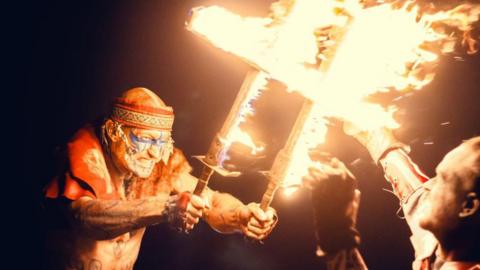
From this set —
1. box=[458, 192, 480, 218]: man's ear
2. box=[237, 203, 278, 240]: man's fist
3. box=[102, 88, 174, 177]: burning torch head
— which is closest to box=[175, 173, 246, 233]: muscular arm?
box=[237, 203, 278, 240]: man's fist

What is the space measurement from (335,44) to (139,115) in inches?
83.1

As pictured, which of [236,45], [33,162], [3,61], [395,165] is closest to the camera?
[236,45]

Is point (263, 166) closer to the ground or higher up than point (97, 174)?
higher up

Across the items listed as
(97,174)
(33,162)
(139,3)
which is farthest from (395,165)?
(33,162)

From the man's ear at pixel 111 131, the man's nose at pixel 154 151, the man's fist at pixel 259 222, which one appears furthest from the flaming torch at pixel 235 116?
the man's ear at pixel 111 131

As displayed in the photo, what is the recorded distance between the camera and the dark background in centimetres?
432

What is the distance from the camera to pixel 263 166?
15.1 feet

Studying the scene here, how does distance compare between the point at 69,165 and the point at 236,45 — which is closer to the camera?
the point at 236,45

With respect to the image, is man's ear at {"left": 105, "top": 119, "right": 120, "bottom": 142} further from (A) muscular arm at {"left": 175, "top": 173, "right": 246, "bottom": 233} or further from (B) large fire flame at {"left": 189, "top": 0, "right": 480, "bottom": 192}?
(B) large fire flame at {"left": 189, "top": 0, "right": 480, "bottom": 192}

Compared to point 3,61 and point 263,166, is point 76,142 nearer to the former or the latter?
point 3,61

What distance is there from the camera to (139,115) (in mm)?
3596

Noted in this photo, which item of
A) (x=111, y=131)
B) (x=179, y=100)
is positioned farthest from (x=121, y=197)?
(x=179, y=100)

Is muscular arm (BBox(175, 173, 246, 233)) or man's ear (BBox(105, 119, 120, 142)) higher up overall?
man's ear (BBox(105, 119, 120, 142))

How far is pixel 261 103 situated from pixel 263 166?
0.85 metres
